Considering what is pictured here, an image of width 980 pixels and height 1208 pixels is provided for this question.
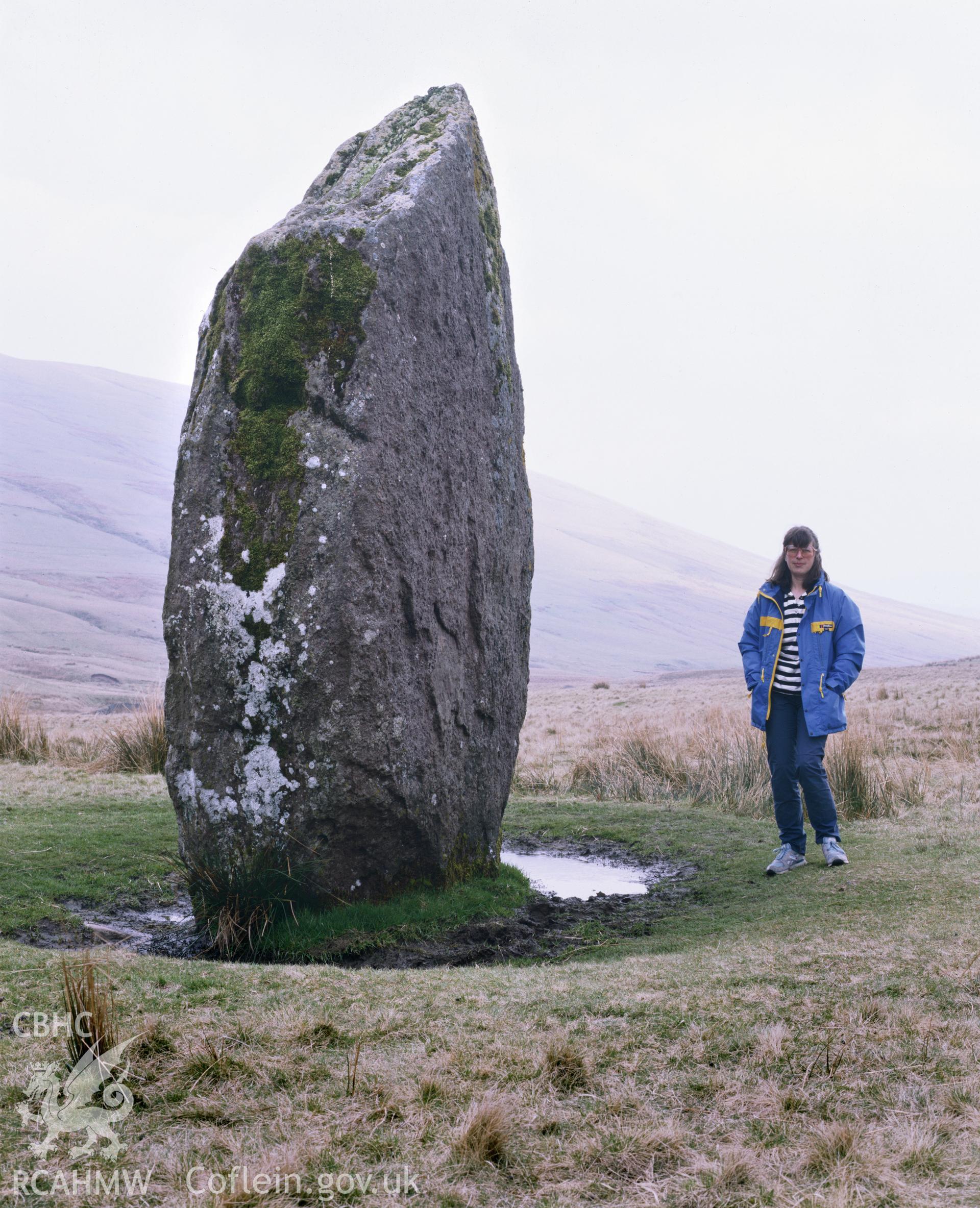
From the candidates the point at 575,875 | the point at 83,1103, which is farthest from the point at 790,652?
the point at 83,1103

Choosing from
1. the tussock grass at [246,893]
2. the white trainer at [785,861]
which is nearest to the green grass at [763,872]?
the white trainer at [785,861]

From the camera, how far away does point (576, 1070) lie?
10.1 ft

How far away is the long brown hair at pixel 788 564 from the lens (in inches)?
262

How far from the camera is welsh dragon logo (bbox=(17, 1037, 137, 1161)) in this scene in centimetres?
255

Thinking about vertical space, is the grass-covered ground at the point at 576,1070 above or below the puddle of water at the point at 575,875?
above

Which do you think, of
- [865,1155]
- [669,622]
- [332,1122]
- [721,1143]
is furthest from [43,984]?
[669,622]

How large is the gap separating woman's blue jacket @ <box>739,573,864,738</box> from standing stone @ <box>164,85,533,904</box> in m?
1.80

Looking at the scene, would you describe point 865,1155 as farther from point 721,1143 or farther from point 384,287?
point 384,287

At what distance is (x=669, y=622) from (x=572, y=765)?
124973 mm

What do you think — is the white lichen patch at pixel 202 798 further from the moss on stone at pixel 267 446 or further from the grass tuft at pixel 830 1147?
the grass tuft at pixel 830 1147

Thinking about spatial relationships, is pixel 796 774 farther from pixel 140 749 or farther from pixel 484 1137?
pixel 140 749

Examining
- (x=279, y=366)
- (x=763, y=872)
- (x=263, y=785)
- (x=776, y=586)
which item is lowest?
(x=763, y=872)

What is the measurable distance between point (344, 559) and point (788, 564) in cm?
306

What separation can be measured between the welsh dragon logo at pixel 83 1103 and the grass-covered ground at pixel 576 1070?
0.04 meters
